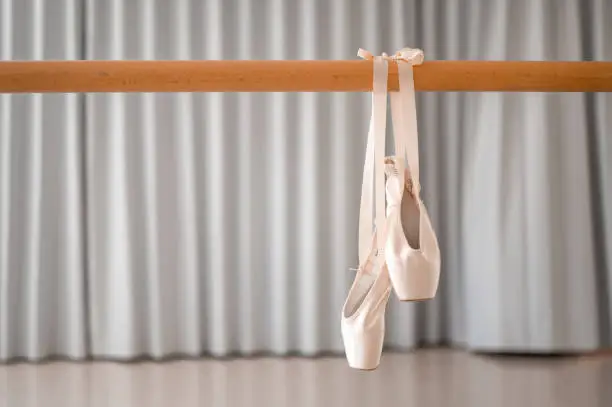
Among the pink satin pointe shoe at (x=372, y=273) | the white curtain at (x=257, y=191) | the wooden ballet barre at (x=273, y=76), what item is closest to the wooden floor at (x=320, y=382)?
the white curtain at (x=257, y=191)

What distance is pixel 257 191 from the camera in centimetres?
256

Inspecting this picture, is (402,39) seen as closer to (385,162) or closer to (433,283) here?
(385,162)

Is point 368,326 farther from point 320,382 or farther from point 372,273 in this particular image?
point 320,382

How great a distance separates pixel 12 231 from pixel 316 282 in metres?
1.21

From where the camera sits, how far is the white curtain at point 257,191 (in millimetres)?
2479

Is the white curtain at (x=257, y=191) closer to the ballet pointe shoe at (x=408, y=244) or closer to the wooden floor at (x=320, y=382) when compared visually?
the wooden floor at (x=320, y=382)

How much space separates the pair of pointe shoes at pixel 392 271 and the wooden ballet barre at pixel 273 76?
0.56 ft

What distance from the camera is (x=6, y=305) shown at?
8.11 ft

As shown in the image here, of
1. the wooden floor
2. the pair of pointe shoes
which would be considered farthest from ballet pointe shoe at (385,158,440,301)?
the wooden floor

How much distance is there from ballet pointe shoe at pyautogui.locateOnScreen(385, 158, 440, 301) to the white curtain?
140 centimetres

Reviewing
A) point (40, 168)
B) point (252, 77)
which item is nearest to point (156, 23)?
point (40, 168)

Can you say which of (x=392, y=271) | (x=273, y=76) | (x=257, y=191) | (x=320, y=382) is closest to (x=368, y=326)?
(x=392, y=271)

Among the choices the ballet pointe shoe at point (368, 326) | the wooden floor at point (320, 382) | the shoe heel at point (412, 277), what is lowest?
the wooden floor at point (320, 382)

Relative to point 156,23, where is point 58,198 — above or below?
below
